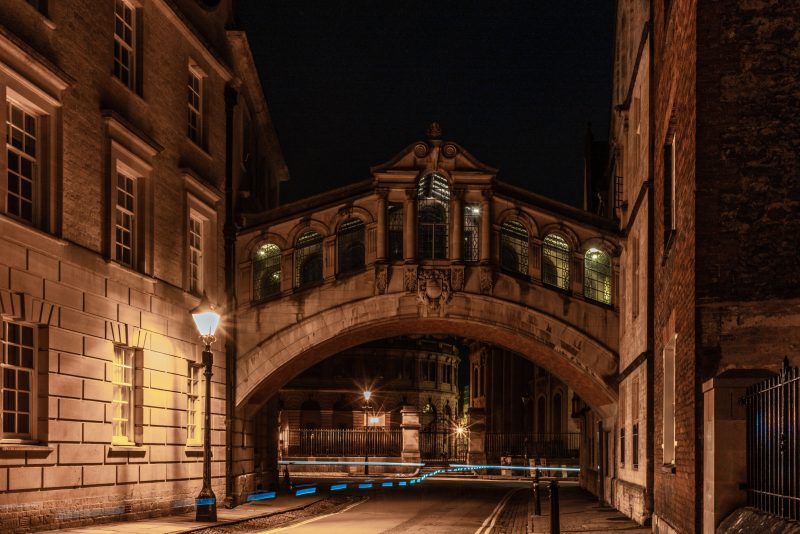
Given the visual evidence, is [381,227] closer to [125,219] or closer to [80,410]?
[125,219]

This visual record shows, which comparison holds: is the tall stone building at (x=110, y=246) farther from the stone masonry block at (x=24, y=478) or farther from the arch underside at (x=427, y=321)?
the arch underside at (x=427, y=321)

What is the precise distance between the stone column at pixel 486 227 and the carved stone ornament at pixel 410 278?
1646mm

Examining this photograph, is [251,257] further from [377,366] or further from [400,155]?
[377,366]

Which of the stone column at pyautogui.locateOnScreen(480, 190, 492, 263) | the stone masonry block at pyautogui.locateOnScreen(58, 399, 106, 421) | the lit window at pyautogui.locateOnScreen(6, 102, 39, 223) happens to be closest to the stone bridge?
the stone column at pyautogui.locateOnScreen(480, 190, 492, 263)

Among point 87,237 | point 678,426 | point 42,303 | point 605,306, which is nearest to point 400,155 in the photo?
point 605,306

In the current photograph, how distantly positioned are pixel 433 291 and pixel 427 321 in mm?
923

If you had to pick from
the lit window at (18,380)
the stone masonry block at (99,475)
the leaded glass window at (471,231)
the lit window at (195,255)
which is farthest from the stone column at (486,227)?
the lit window at (18,380)

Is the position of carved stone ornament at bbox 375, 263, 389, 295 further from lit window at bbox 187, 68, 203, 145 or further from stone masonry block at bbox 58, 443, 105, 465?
stone masonry block at bbox 58, 443, 105, 465

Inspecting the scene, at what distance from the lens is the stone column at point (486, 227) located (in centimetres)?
2595

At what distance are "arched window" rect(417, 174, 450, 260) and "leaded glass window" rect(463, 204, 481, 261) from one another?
1.59 ft

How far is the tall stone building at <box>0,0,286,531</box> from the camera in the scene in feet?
50.2

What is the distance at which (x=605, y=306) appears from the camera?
84.7ft

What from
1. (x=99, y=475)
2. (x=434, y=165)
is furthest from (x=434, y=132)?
(x=99, y=475)

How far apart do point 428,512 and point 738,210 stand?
560 inches
